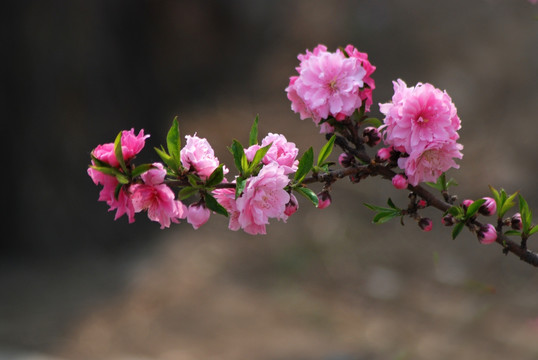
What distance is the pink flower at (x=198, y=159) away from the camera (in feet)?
2.34

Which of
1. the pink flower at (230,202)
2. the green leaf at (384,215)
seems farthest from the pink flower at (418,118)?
the pink flower at (230,202)

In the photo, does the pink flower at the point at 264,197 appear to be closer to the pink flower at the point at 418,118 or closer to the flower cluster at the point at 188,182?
the flower cluster at the point at 188,182

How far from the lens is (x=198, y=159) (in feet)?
2.35

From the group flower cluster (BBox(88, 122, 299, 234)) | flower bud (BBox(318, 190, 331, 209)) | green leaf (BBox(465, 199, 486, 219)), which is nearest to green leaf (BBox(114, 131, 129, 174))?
flower cluster (BBox(88, 122, 299, 234))

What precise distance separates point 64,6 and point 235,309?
211 cm

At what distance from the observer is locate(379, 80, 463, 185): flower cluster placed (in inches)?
28.8

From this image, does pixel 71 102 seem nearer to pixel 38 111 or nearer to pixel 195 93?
pixel 38 111

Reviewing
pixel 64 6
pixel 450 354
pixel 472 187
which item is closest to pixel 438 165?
pixel 450 354

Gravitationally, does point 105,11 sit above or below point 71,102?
above

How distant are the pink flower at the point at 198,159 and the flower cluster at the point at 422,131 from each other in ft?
0.72

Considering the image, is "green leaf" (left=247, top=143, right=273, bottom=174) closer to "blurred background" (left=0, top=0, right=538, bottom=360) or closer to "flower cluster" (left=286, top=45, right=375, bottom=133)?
"flower cluster" (left=286, top=45, right=375, bottom=133)

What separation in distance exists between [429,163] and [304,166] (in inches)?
6.1

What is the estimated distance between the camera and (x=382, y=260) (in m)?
3.58

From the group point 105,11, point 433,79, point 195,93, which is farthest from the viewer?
point 195,93
